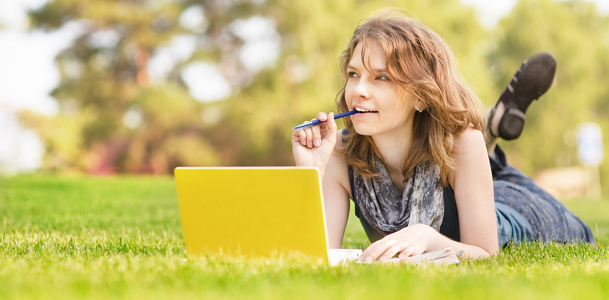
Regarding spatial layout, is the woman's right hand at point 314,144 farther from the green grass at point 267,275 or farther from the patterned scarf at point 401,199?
the green grass at point 267,275

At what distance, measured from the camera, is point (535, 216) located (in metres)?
3.22

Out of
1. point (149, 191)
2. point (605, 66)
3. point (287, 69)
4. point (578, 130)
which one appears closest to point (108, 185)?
point (149, 191)

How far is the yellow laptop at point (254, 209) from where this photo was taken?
1702 millimetres

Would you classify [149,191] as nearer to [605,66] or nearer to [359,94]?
[359,94]

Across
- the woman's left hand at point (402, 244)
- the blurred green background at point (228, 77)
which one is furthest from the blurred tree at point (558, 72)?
the woman's left hand at point (402, 244)

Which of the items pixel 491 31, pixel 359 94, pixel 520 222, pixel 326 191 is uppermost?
pixel 491 31

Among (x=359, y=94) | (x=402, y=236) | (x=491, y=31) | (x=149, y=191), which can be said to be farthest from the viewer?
(x=491, y=31)

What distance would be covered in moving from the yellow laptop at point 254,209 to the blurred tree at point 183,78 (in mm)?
15179

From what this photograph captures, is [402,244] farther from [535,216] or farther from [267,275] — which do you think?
[535,216]

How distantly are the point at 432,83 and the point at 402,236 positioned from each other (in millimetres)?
647

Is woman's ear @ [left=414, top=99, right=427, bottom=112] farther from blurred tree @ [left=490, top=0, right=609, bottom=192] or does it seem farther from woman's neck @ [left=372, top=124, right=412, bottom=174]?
blurred tree @ [left=490, top=0, right=609, bottom=192]

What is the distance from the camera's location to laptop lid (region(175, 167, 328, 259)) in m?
1.70

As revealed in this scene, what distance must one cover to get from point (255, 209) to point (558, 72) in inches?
808

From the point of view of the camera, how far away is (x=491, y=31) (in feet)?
70.0
